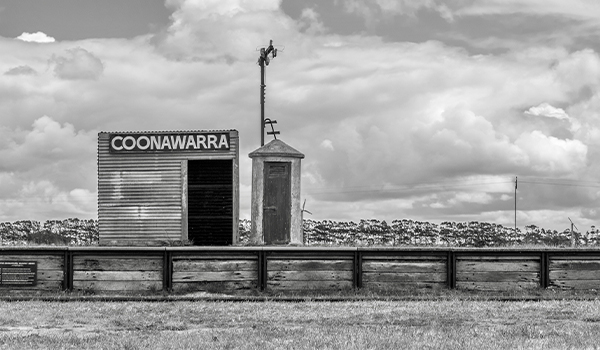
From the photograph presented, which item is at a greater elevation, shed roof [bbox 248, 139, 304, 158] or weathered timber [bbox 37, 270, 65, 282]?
shed roof [bbox 248, 139, 304, 158]

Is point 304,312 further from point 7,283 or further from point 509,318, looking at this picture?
point 7,283

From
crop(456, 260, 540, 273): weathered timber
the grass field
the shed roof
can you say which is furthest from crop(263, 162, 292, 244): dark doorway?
the grass field

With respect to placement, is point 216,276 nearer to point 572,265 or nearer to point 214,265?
point 214,265

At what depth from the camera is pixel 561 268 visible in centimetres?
1889

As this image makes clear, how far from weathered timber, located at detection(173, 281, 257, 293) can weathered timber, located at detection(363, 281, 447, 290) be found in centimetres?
287

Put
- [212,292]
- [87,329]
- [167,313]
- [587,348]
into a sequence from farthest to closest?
[212,292], [167,313], [87,329], [587,348]

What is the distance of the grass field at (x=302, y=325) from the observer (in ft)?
36.4

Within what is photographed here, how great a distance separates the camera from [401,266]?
18.5 m

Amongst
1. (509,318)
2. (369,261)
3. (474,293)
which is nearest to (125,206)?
(369,261)

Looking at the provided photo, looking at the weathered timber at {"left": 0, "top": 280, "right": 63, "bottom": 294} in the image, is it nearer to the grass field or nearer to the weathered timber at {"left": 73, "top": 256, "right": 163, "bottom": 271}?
the weathered timber at {"left": 73, "top": 256, "right": 163, "bottom": 271}

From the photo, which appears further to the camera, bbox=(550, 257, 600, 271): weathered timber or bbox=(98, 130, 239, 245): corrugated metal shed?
bbox=(98, 130, 239, 245): corrugated metal shed

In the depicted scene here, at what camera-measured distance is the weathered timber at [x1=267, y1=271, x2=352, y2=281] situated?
18281mm

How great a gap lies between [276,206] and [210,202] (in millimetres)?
2792

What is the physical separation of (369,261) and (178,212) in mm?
12427
